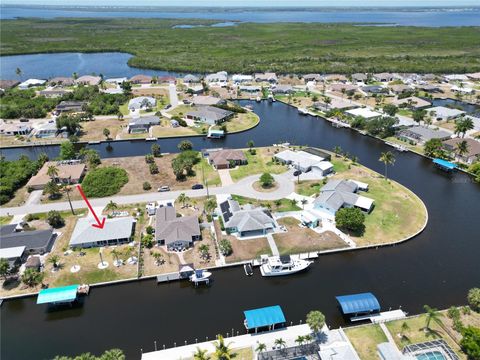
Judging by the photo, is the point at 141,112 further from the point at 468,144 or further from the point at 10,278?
the point at 468,144

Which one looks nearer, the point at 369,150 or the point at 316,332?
the point at 316,332

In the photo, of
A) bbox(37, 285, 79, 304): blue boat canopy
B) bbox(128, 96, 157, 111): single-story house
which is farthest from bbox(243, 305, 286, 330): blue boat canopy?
bbox(128, 96, 157, 111): single-story house

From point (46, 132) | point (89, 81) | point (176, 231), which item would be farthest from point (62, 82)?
point (176, 231)

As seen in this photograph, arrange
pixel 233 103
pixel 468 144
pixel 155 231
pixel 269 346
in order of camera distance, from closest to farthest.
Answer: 1. pixel 269 346
2. pixel 155 231
3. pixel 468 144
4. pixel 233 103

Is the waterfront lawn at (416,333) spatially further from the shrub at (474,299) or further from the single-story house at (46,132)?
the single-story house at (46,132)

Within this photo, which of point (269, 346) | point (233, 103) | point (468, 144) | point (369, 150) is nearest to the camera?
point (269, 346)

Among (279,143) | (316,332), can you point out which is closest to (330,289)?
(316,332)

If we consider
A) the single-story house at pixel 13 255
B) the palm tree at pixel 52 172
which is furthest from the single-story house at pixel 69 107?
the single-story house at pixel 13 255
